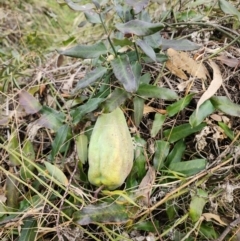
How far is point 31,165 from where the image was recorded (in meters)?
1.12

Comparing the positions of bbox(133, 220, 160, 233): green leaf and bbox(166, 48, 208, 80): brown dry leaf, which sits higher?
bbox(166, 48, 208, 80): brown dry leaf

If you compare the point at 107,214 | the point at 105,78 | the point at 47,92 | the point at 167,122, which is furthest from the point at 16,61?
the point at 107,214

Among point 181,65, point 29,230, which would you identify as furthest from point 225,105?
point 29,230

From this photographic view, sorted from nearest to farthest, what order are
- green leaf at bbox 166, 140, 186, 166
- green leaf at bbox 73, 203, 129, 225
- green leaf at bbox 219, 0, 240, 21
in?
green leaf at bbox 73, 203, 129, 225, green leaf at bbox 166, 140, 186, 166, green leaf at bbox 219, 0, 240, 21

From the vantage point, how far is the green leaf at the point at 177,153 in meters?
1.09

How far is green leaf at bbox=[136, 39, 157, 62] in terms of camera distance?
3.46 feet

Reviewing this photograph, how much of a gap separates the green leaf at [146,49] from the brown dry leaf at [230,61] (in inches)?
8.3

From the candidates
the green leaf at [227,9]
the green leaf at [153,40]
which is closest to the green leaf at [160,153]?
the green leaf at [153,40]

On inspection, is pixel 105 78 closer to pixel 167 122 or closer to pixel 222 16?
pixel 167 122

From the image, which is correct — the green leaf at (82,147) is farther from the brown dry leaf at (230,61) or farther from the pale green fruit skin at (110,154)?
the brown dry leaf at (230,61)

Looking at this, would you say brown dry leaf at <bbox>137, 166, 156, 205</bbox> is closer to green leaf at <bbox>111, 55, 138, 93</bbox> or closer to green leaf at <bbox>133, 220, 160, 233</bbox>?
green leaf at <bbox>133, 220, 160, 233</bbox>

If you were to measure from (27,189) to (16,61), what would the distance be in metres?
0.50

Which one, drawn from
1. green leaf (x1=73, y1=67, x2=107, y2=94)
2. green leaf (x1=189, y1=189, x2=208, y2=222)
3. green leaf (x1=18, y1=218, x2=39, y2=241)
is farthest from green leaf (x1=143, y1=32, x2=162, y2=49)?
green leaf (x1=18, y1=218, x2=39, y2=241)

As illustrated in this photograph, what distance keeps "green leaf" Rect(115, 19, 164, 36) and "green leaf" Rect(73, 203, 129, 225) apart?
354mm
